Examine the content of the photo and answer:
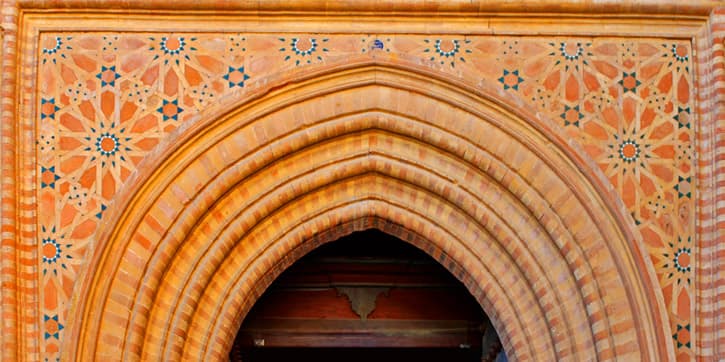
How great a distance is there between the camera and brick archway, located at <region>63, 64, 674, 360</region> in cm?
→ 541

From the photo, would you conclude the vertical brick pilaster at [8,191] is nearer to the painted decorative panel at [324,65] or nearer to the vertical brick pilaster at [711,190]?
the painted decorative panel at [324,65]

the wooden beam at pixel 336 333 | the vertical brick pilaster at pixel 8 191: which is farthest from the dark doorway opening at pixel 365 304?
the vertical brick pilaster at pixel 8 191

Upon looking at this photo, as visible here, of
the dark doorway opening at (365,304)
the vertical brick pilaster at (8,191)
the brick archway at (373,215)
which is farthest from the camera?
the dark doorway opening at (365,304)

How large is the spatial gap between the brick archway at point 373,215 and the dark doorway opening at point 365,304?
1.57 m

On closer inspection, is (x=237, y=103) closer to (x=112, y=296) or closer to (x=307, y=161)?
(x=307, y=161)

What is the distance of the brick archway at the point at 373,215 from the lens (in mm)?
5414

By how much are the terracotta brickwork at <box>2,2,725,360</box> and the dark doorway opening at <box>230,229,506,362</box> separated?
1603 millimetres

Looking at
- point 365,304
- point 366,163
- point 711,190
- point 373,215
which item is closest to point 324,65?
point 366,163

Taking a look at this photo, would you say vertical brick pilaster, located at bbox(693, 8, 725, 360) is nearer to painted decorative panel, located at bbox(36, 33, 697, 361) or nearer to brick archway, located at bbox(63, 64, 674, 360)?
painted decorative panel, located at bbox(36, 33, 697, 361)

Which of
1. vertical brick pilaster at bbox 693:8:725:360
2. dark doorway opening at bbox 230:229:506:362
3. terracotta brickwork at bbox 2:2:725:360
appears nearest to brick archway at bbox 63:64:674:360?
terracotta brickwork at bbox 2:2:725:360

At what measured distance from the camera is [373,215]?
575 centimetres

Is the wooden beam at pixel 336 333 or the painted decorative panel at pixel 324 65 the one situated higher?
the painted decorative panel at pixel 324 65

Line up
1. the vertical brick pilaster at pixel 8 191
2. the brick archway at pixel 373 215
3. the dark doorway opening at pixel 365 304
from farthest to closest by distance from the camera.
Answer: the dark doorway opening at pixel 365 304 → the brick archway at pixel 373 215 → the vertical brick pilaster at pixel 8 191

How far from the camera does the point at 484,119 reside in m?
5.61
